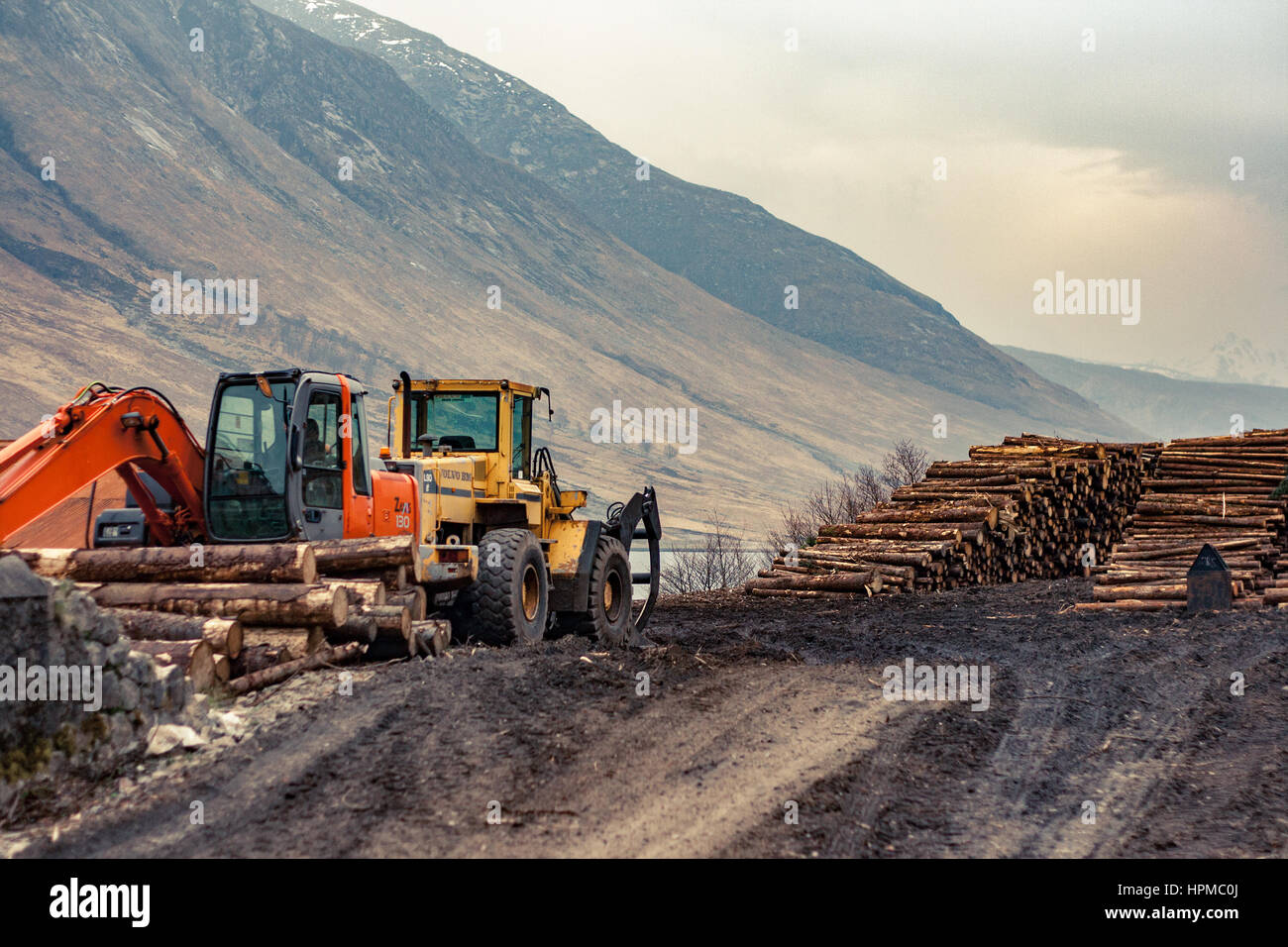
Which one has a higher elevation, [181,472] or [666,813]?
[181,472]

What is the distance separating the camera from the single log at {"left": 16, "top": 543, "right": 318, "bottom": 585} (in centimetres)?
1016

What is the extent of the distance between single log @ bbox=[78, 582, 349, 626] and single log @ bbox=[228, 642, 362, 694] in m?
0.32

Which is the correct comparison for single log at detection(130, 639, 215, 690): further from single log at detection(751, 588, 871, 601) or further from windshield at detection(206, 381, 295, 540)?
single log at detection(751, 588, 871, 601)

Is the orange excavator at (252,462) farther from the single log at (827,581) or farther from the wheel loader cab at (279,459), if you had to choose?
the single log at (827,581)

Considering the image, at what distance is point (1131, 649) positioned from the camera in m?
13.6

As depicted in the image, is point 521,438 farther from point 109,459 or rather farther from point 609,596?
point 109,459

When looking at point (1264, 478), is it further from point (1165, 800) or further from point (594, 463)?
point (594, 463)

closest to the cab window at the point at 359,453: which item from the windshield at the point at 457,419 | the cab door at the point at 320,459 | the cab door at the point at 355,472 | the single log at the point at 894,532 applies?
the cab door at the point at 355,472

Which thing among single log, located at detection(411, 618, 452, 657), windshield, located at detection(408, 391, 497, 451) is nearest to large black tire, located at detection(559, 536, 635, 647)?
windshield, located at detection(408, 391, 497, 451)

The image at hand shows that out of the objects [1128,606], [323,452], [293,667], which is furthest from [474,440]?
[1128,606]

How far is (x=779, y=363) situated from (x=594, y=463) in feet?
230

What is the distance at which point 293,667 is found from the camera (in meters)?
9.91

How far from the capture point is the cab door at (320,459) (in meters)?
10.8
